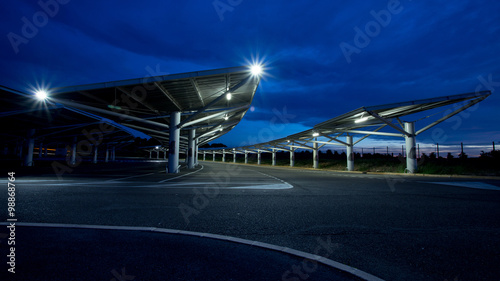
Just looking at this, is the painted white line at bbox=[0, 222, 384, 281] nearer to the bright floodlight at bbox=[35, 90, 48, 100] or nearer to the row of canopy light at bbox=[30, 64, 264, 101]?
the row of canopy light at bbox=[30, 64, 264, 101]

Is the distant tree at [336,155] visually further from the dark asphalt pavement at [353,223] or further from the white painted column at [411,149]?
the dark asphalt pavement at [353,223]

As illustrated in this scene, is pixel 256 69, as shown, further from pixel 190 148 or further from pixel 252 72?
pixel 190 148

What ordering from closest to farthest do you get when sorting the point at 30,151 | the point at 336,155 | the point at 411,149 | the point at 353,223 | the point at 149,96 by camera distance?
the point at 353,223 → the point at 149,96 → the point at 411,149 → the point at 30,151 → the point at 336,155

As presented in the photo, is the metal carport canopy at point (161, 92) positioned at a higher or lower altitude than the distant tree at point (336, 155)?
higher

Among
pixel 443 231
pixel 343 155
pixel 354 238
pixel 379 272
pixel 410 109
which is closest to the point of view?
pixel 379 272

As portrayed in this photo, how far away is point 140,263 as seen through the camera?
7.59 feet

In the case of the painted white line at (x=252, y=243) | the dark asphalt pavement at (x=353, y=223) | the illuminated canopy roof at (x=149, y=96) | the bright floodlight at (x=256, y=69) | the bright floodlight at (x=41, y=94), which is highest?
the bright floodlight at (x=256, y=69)

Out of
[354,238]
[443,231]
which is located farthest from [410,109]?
[354,238]

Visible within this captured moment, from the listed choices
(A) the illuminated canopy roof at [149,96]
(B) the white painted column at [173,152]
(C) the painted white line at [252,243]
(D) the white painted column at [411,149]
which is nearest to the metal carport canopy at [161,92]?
(A) the illuminated canopy roof at [149,96]

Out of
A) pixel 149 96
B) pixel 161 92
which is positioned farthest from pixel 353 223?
pixel 149 96

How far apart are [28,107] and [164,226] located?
A: 24853 mm

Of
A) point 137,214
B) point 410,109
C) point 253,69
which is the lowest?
point 137,214

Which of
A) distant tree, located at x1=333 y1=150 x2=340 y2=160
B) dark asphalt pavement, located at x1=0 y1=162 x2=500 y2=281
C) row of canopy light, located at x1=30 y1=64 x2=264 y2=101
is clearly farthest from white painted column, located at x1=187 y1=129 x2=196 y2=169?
distant tree, located at x1=333 y1=150 x2=340 y2=160

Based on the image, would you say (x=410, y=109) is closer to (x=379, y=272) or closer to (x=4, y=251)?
(x=379, y=272)
